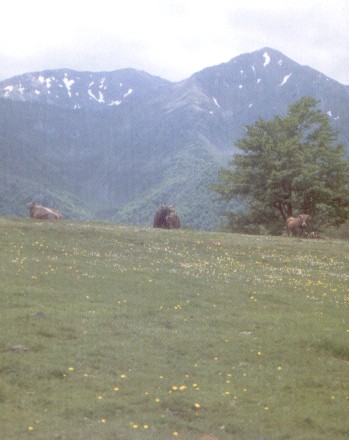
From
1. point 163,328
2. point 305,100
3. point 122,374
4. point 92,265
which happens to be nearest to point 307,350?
point 163,328

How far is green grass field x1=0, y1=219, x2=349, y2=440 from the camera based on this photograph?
11000 mm

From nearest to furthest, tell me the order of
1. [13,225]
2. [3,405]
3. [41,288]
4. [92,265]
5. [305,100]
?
[3,405], [41,288], [92,265], [13,225], [305,100]

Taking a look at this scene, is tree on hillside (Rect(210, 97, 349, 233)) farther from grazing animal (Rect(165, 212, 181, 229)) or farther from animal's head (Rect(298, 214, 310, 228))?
grazing animal (Rect(165, 212, 181, 229))

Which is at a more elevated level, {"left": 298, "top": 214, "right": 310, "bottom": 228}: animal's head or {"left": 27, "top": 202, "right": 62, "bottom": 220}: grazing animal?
{"left": 298, "top": 214, "right": 310, "bottom": 228}: animal's head

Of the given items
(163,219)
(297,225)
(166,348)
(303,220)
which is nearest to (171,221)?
(163,219)

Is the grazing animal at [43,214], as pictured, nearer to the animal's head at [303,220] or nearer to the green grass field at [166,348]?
the green grass field at [166,348]

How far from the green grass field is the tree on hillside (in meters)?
35.6

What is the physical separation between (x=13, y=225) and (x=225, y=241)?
1039cm

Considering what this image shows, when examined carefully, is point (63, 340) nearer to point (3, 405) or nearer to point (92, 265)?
point (3, 405)

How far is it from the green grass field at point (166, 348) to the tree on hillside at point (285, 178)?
117ft

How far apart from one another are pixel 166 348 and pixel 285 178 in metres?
48.9

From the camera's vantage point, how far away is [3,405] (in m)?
11.0

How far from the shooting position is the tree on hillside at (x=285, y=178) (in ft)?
202

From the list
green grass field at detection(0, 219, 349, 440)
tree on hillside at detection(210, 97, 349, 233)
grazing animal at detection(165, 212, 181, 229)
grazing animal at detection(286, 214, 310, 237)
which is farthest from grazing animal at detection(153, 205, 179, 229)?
green grass field at detection(0, 219, 349, 440)
